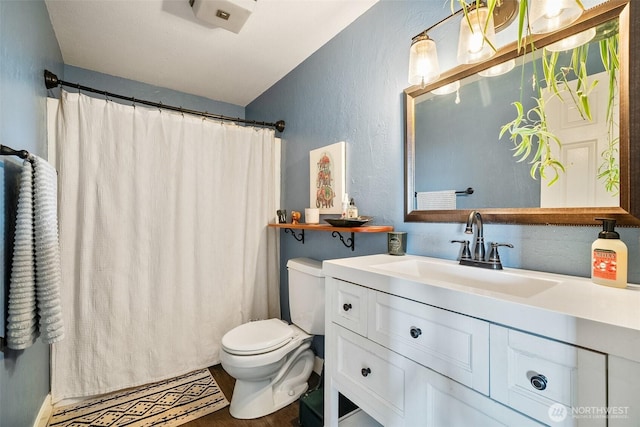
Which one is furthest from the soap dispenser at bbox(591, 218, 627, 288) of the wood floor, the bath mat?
the bath mat

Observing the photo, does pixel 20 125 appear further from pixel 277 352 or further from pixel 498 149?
pixel 498 149

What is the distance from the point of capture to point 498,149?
3.67 ft

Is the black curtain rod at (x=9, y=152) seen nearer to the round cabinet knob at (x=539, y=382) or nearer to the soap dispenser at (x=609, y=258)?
the round cabinet knob at (x=539, y=382)

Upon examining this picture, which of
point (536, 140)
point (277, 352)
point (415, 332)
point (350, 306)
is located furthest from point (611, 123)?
point (277, 352)

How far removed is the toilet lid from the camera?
5.00 feet

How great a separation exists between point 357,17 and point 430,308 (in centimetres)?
171

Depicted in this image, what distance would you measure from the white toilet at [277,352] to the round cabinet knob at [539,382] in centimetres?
113

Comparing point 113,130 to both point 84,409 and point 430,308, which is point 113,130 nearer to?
point 84,409

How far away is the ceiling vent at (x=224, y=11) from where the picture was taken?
1.47m

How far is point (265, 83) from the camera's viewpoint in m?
2.49

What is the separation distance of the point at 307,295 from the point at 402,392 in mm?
934

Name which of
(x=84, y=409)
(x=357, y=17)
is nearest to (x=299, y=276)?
(x=84, y=409)

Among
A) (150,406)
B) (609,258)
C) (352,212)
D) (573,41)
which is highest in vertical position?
(573,41)

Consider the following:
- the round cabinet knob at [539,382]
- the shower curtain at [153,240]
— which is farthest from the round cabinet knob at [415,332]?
the shower curtain at [153,240]
